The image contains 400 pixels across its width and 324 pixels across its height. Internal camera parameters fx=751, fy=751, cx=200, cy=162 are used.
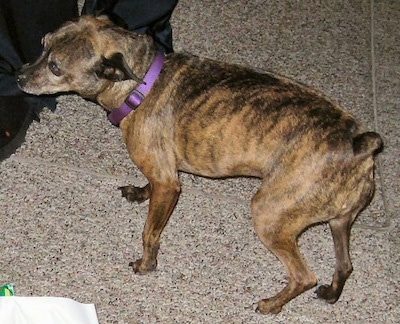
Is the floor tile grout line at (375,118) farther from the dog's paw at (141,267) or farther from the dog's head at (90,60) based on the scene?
the dog's head at (90,60)

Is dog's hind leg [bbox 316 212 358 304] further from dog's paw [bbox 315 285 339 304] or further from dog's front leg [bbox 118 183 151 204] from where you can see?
dog's front leg [bbox 118 183 151 204]

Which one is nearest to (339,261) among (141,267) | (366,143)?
(366,143)

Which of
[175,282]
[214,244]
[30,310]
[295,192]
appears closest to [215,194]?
[214,244]

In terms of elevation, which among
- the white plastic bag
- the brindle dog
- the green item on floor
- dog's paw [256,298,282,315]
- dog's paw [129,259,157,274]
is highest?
the brindle dog

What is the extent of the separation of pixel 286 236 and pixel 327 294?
374mm

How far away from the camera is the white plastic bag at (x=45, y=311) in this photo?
2.40 meters

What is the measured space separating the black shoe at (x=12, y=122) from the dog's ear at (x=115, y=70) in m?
0.62

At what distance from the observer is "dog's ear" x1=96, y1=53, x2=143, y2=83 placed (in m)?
2.29

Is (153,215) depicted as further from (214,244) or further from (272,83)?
(272,83)

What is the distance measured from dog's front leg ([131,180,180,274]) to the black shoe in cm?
64

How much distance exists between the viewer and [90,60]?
2348 mm

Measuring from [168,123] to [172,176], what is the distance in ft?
0.58

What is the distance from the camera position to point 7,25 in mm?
2605

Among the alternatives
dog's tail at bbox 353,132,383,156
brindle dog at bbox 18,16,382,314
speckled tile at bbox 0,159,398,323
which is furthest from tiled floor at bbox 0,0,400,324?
dog's tail at bbox 353,132,383,156
